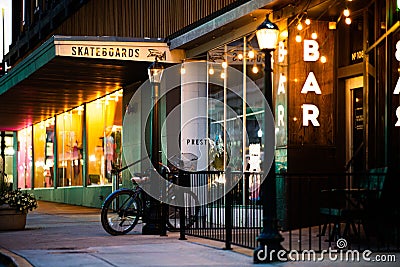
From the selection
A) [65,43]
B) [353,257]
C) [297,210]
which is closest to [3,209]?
[65,43]

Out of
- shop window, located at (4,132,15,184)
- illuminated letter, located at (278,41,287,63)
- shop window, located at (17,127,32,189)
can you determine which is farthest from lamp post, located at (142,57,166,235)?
shop window, located at (4,132,15,184)

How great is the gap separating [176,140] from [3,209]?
5.00m

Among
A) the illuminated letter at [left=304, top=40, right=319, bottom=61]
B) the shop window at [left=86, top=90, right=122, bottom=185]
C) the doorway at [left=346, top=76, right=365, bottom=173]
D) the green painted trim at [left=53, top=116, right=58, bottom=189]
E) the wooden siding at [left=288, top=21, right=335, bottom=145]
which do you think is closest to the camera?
the wooden siding at [left=288, top=21, right=335, bottom=145]

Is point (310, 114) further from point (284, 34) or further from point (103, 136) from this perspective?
point (103, 136)

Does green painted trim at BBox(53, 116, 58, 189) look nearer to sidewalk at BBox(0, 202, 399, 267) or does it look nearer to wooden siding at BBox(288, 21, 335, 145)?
sidewalk at BBox(0, 202, 399, 267)

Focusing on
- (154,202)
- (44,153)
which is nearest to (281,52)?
(154,202)

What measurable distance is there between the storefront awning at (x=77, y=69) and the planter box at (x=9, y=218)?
370cm

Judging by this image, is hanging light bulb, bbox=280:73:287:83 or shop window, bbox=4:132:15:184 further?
shop window, bbox=4:132:15:184

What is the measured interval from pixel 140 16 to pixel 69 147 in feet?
37.0

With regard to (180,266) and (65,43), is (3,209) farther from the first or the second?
(180,266)

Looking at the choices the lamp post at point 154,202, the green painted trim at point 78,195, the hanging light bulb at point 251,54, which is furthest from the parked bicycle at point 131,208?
the green painted trim at point 78,195

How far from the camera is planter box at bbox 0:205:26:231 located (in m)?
16.6

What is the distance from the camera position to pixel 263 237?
412 inches

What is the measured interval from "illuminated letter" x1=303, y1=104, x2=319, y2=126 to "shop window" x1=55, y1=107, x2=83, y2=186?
1613 cm
